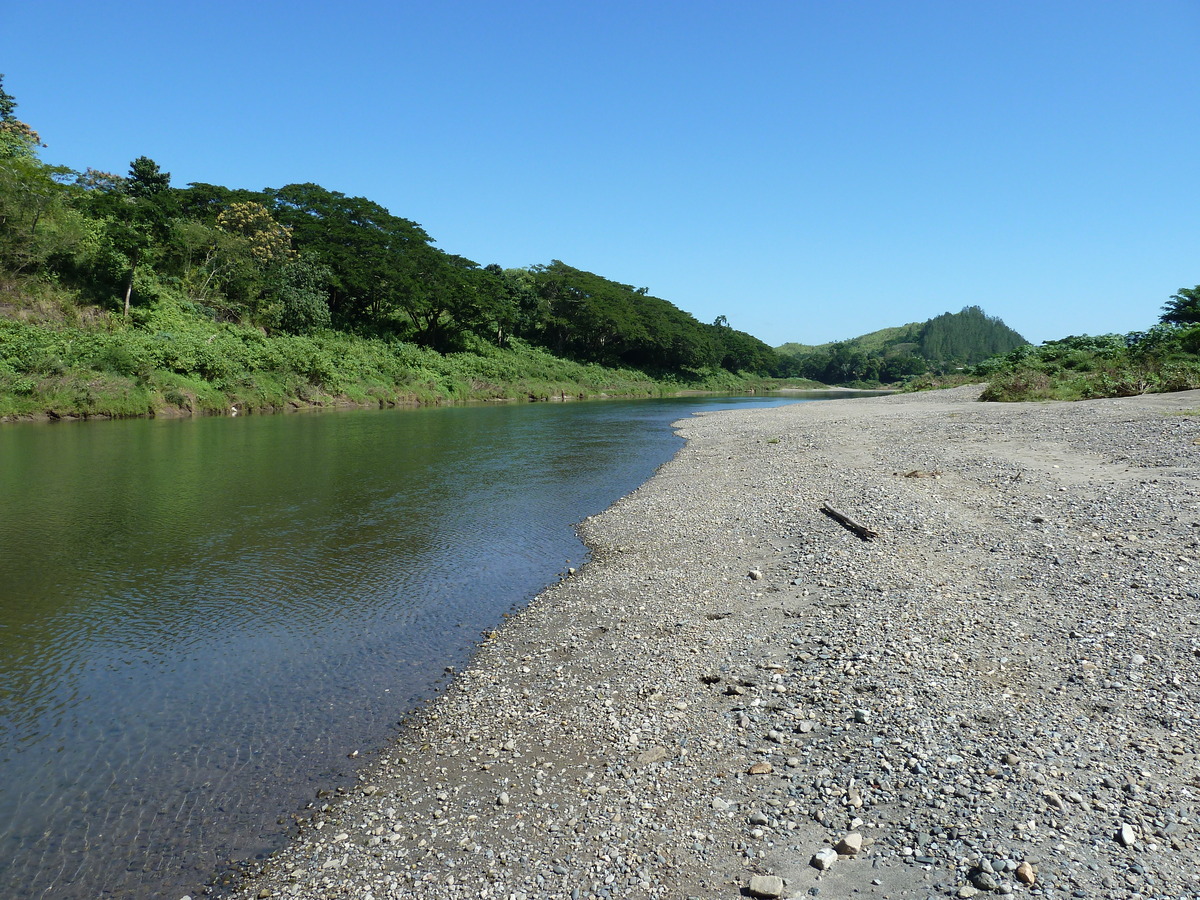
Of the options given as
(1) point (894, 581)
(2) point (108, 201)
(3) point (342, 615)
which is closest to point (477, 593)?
(3) point (342, 615)

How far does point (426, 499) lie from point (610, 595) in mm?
8558

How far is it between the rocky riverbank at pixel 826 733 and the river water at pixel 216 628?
2.46 ft

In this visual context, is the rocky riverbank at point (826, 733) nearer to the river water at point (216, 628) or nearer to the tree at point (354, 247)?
the river water at point (216, 628)

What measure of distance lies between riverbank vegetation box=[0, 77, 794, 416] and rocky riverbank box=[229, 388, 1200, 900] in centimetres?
3589

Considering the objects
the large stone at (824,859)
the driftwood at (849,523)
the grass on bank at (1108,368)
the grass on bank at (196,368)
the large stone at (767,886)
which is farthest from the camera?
the grass on bank at (196,368)

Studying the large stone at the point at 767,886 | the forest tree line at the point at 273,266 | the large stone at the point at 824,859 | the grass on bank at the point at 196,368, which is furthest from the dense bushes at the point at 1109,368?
the forest tree line at the point at 273,266

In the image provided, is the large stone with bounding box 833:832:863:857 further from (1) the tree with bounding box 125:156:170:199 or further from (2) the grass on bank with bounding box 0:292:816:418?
(1) the tree with bounding box 125:156:170:199

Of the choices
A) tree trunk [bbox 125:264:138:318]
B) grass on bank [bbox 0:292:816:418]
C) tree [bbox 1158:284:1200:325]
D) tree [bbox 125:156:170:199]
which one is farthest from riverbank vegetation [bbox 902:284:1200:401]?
tree [bbox 125:156:170:199]

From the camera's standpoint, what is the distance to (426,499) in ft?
55.7

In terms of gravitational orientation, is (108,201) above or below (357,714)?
above

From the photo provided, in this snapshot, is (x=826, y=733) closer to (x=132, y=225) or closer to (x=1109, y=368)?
(x=1109, y=368)

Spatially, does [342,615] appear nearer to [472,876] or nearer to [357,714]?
[357,714]

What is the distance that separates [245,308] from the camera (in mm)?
52219

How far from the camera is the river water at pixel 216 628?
505 cm
